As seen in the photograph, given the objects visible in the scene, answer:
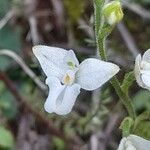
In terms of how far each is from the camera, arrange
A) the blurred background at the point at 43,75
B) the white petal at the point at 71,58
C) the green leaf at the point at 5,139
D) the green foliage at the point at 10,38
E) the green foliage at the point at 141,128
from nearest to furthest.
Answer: the white petal at the point at 71,58 < the green foliage at the point at 141,128 < the green leaf at the point at 5,139 < the blurred background at the point at 43,75 < the green foliage at the point at 10,38

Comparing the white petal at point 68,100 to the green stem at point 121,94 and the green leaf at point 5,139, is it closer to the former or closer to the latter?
the green stem at point 121,94

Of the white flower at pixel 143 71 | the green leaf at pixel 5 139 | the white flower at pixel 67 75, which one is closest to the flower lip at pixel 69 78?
the white flower at pixel 67 75

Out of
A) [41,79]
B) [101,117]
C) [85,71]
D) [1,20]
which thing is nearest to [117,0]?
[85,71]

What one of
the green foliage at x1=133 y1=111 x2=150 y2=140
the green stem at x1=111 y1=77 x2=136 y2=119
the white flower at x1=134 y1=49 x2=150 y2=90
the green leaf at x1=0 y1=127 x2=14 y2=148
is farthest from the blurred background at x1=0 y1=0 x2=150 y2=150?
the white flower at x1=134 y1=49 x2=150 y2=90

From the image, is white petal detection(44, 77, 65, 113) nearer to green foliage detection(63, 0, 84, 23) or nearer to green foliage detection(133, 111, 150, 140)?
green foliage detection(133, 111, 150, 140)

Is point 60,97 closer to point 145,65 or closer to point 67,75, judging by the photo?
point 67,75

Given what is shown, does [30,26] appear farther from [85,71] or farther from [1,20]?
[85,71]

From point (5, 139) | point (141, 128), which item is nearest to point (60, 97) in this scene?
point (141, 128)
